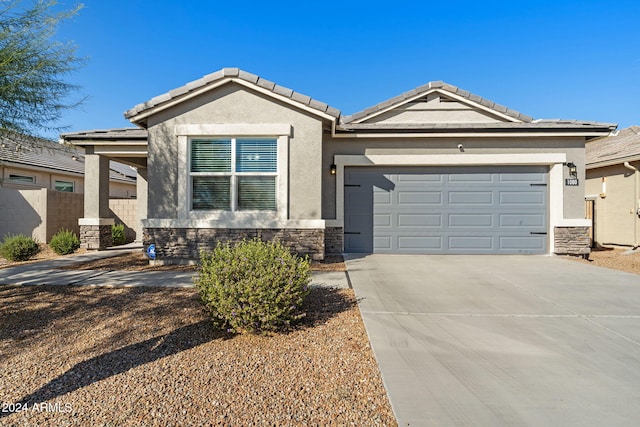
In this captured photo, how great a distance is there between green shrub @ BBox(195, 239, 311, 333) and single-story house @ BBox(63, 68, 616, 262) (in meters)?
3.58

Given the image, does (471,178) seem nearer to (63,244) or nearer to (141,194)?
(141,194)

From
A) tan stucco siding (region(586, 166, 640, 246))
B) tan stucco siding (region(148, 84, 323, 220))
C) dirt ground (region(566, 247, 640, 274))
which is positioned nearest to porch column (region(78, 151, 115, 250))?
tan stucco siding (region(148, 84, 323, 220))

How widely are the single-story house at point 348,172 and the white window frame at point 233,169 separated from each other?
3cm

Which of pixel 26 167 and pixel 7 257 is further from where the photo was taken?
pixel 26 167

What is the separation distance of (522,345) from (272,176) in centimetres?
590

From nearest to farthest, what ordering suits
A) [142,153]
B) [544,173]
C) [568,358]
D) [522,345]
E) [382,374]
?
[382,374]
[568,358]
[522,345]
[544,173]
[142,153]

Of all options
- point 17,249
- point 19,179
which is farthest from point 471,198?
point 19,179

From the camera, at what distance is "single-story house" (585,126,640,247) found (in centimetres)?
1059

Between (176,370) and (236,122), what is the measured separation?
19.7ft

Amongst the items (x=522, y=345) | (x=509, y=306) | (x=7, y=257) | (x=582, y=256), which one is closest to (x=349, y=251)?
(x=509, y=306)

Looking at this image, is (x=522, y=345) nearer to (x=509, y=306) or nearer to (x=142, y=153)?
(x=509, y=306)

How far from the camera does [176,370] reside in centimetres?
286

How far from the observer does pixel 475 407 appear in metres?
2.39

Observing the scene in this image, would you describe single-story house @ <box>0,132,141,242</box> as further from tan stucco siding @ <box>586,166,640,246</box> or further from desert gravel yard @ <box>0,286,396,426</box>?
tan stucco siding @ <box>586,166,640,246</box>
